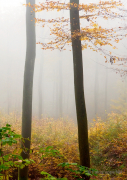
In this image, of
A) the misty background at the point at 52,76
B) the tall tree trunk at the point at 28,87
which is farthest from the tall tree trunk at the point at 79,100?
the misty background at the point at 52,76

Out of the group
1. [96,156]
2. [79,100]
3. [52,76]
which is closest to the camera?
[79,100]

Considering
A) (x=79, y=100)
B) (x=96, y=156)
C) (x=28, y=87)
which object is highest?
(x=28, y=87)

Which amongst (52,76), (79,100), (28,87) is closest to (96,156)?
(79,100)

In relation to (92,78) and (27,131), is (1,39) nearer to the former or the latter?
(92,78)

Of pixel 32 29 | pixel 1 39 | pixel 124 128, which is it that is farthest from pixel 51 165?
pixel 1 39

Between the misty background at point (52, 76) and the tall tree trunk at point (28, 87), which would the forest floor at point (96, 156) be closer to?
the tall tree trunk at point (28, 87)

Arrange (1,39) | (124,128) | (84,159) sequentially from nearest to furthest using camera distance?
(84,159) < (124,128) < (1,39)

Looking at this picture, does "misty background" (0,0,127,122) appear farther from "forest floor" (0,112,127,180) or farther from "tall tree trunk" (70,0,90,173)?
"tall tree trunk" (70,0,90,173)

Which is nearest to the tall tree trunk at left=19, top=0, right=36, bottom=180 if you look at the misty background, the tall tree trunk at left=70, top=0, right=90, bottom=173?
the tall tree trunk at left=70, top=0, right=90, bottom=173

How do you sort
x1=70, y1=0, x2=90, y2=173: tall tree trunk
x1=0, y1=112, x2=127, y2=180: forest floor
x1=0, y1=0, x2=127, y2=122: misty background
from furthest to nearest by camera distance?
x1=0, y1=0, x2=127, y2=122: misty background → x1=0, y1=112, x2=127, y2=180: forest floor → x1=70, y1=0, x2=90, y2=173: tall tree trunk

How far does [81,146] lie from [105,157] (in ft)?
9.26

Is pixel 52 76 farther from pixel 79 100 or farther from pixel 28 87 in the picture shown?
pixel 79 100

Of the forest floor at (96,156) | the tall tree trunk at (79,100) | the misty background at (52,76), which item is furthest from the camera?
the misty background at (52,76)

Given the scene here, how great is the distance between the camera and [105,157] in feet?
23.1
